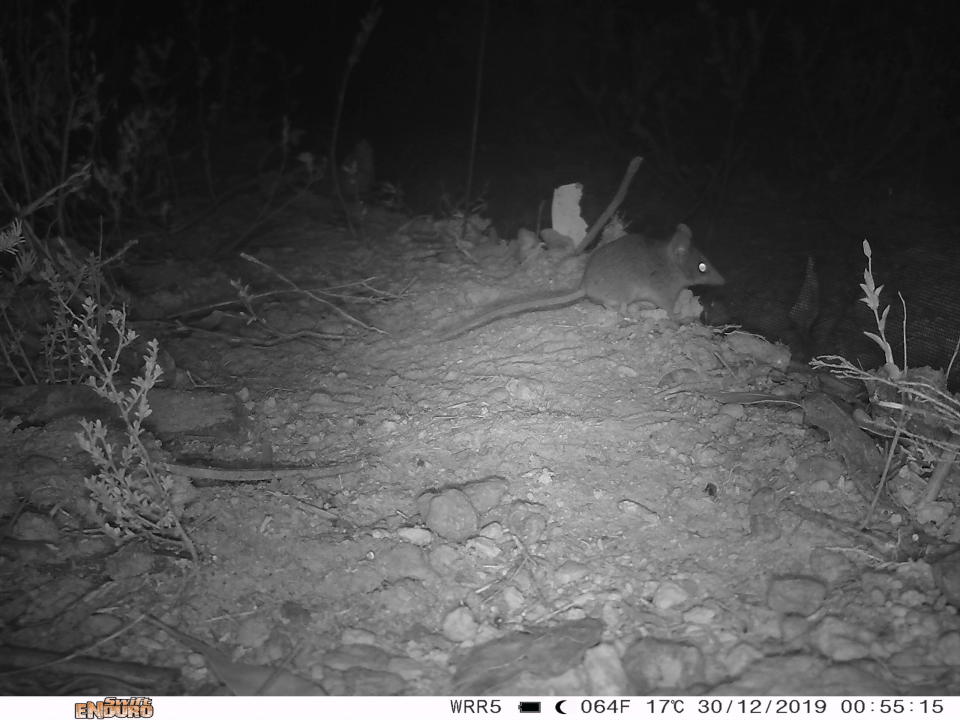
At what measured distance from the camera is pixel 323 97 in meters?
7.07

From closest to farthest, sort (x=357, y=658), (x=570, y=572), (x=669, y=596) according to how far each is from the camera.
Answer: (x=357, y=658), (x=669, y=596), (x=570, y=572)

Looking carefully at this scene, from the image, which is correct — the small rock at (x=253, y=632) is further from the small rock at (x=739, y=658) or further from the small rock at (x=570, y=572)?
the small rock at (x=739, y=658)

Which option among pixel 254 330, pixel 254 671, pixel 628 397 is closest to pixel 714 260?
pixel 628 397

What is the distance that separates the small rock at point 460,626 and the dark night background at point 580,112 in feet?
9.15

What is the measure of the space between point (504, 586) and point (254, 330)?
2256 millimetres

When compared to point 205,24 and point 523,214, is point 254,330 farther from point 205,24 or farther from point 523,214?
point 205,24

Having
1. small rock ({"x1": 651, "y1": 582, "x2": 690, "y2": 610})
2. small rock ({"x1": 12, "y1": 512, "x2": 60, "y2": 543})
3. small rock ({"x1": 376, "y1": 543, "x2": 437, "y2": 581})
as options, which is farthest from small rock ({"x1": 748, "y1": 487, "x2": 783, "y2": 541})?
small rock ({"x1": 12, "y1": 512, "x2": 60, "y2": 543})

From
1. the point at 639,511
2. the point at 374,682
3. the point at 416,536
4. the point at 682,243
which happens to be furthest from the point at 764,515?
the point at 682,243

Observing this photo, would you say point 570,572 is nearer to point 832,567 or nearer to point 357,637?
point 357,637

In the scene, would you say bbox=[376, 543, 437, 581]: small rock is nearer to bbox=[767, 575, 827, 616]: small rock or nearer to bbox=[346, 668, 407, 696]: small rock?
bbox=[346, 668, 407, 696]: small rock

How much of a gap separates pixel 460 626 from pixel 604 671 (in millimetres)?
423

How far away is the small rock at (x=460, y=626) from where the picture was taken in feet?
6.20

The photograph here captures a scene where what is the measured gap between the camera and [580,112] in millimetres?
6152

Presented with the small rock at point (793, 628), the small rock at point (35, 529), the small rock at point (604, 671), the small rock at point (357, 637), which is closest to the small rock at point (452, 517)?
the small rock at point (357, 637)
